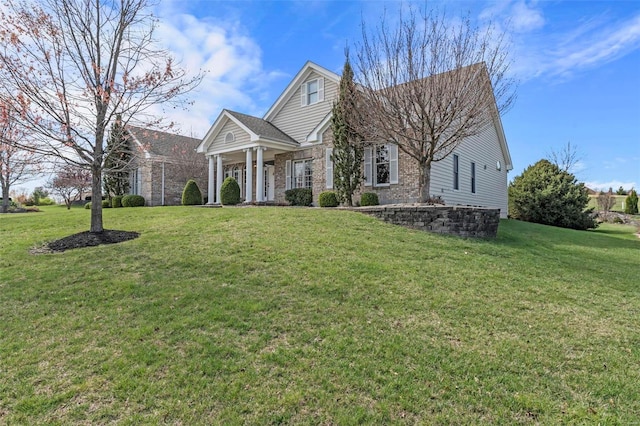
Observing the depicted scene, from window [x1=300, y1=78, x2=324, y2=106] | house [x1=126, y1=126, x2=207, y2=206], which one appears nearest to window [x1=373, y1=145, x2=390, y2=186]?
window [x1=300, y1=78, x2=324, y2=106]

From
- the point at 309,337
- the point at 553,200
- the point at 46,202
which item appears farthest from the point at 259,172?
the point at 46,202

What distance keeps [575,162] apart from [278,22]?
2623cm

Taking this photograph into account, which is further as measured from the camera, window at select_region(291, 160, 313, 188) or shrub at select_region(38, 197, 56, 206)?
shrub at select_region(38, 197, 56, 206)

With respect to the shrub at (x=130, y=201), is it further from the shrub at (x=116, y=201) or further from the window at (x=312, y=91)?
the window at (x=312, y=91)

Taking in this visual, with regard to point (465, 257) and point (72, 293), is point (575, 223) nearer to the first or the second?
point (465, 257)

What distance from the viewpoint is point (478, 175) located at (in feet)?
59.6

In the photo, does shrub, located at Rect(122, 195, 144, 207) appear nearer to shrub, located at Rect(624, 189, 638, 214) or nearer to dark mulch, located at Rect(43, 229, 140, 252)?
dark mulch, located at Rect(43, 229, 140, 252)

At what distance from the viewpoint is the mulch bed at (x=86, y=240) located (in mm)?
7555

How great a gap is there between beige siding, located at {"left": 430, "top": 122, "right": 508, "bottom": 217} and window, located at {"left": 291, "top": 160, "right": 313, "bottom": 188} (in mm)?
5839

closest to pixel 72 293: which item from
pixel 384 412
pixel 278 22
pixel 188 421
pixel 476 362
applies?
pixel 188 421

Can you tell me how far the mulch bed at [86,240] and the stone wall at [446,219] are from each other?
23.2 ft

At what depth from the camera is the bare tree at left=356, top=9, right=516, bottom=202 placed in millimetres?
10297

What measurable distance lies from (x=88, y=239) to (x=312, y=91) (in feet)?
42.5

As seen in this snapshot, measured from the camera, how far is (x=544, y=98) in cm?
1571
